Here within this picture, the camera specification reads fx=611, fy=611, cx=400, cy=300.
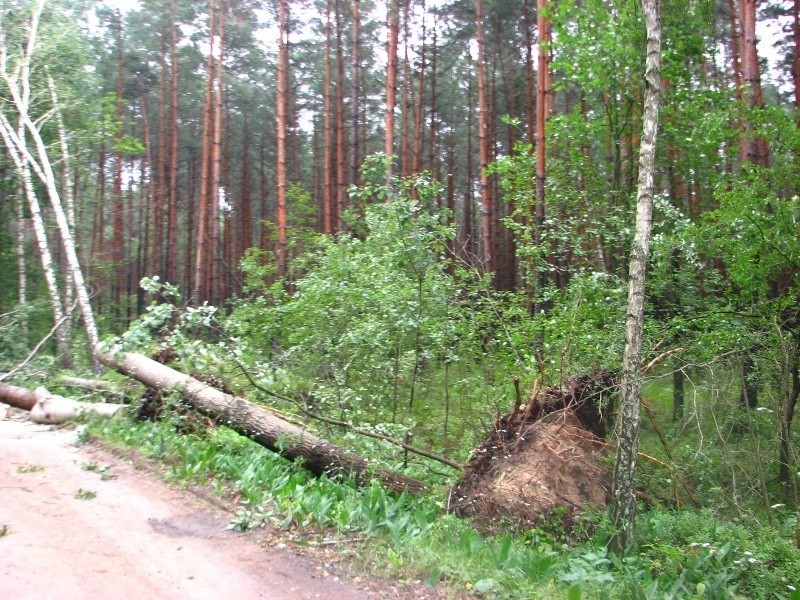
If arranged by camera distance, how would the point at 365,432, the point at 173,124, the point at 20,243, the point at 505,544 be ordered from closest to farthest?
the point at 505,544 → the point at 365,432 → the point at 20,243 → the point at 173,124

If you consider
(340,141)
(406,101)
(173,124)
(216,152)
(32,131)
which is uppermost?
(406,101)

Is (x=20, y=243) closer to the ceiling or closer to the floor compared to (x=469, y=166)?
closer to the floor

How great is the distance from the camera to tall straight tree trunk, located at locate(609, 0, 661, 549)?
5.70m

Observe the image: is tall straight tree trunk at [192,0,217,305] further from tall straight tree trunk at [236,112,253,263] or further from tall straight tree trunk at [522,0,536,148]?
tall straight tree trunk at [522,0,536,148]

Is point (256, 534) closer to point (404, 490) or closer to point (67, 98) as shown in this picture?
point (404, 490)

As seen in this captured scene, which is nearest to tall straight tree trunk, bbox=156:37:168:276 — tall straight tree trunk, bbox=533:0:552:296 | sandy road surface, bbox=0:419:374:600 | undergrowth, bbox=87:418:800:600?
tall straight tree trunk, bbox=533:0:552:296

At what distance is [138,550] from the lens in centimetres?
493

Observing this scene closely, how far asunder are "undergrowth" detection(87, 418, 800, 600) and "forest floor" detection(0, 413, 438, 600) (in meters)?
0.28

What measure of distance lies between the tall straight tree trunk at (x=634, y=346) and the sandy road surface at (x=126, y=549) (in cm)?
265

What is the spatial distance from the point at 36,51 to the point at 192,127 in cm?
1357

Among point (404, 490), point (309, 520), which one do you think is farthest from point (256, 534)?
point (404, 490)

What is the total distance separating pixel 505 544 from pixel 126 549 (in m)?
3.13

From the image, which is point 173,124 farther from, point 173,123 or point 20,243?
point 20,243

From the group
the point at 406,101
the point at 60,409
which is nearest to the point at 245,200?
the point at 406,101
